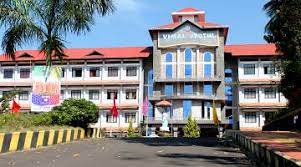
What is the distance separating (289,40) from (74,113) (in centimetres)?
1345

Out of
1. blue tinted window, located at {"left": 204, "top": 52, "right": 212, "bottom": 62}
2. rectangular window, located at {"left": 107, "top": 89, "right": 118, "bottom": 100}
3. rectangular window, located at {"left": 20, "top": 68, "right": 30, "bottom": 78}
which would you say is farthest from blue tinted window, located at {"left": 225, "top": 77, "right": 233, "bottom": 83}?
rectangular window, located at {"left": 20, "top": 68, "right": 30, "bottom": 78}

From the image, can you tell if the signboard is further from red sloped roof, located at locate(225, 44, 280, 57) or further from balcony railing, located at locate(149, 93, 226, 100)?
balcony railing, located at locate(149, 93, 226, 100)

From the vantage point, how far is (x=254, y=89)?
61781 millimetres

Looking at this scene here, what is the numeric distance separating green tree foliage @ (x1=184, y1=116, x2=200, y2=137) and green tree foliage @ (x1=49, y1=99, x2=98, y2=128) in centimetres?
2622

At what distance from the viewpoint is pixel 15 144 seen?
17094mm

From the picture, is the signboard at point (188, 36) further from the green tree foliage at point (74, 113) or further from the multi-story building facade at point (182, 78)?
the green tree foliage at point (74, 113)

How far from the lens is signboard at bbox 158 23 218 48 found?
202 ft

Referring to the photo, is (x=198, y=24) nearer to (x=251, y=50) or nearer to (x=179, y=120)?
(x=251, y=50)

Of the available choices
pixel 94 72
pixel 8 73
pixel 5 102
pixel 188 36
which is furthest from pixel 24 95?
pixel 5 102

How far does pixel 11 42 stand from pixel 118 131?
160 feet

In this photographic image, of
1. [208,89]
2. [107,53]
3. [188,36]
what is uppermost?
[188,36]

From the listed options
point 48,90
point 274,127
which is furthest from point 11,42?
point 274,127

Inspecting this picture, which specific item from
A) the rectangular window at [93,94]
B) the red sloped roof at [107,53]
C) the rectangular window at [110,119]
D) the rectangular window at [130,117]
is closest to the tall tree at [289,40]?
the rectangular window at [130,117]

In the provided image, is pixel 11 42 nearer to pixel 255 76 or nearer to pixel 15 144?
pixel 15 144
